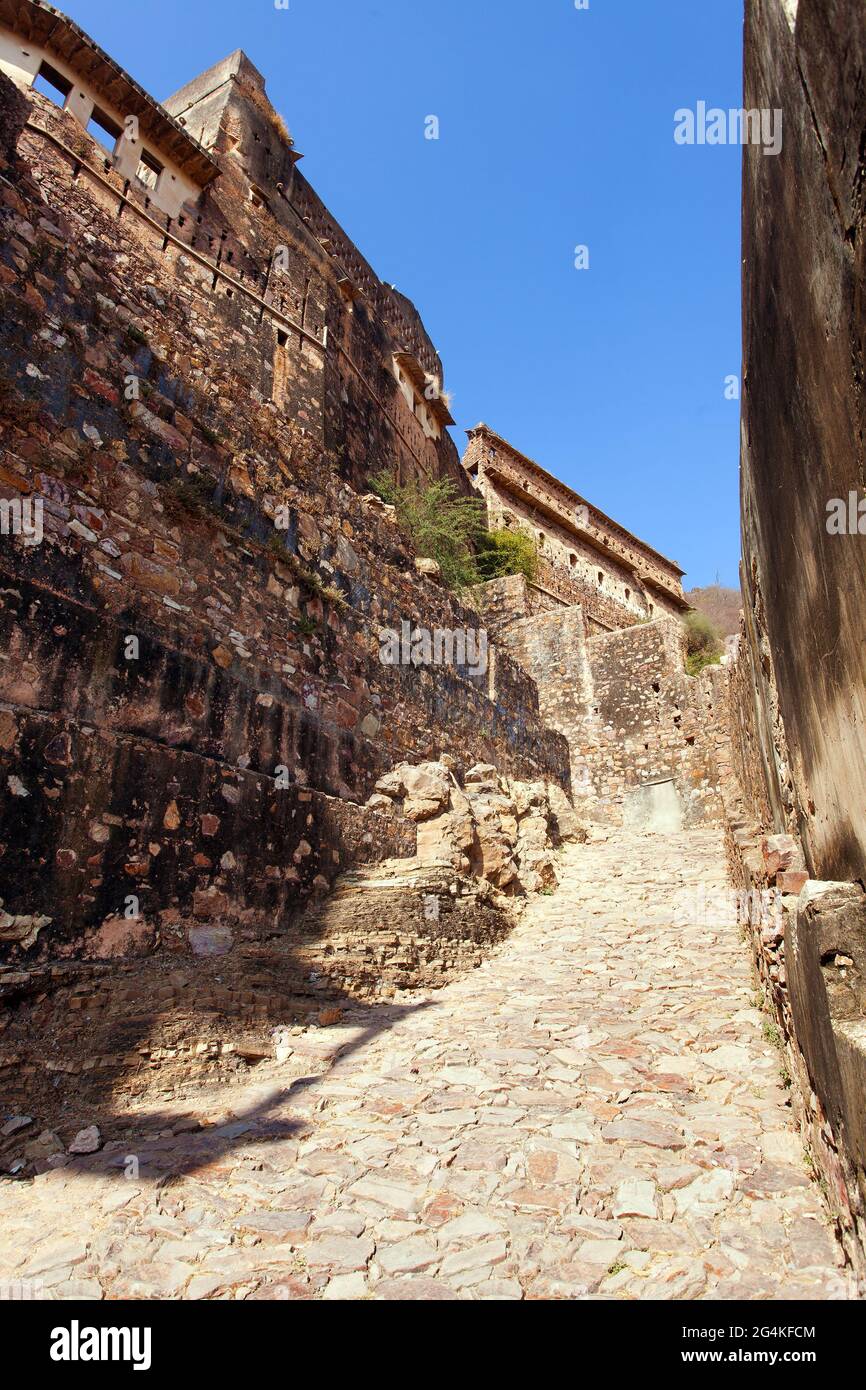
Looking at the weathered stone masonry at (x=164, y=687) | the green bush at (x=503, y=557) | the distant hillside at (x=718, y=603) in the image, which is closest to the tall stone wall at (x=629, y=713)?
the green bush at (x=503, y=557)

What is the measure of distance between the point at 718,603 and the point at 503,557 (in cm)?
2687

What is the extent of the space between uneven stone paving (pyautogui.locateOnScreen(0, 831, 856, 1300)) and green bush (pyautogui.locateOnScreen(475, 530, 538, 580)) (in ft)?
59.4

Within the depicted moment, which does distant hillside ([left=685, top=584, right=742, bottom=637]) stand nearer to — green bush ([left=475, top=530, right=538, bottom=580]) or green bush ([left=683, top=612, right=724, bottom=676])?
green bush ([left=683, top=612, right=724, bottom=676])

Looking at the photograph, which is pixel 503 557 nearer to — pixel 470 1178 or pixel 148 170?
pixel 148 170

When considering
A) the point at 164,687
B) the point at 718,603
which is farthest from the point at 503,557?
the point at 718,603

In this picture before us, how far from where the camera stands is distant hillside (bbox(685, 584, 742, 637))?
136 ft

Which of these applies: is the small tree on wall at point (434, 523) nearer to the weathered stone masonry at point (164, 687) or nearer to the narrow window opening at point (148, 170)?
the weathered stone masonry at point (164, 687)

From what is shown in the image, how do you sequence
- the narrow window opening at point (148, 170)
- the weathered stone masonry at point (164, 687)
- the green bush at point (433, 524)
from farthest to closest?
1. the green bush at point (433, 524)
2. the narrow window opening at point (148, 170)
3. the weathered stone masonry at point (164, 687)

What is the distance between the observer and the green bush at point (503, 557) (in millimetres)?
22484

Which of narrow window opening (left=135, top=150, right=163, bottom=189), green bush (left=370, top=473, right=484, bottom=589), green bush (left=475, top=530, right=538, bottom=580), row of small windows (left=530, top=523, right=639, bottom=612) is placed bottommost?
green bush (left=370, top=473, right=484, bottom=589)

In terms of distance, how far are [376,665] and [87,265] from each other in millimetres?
4562

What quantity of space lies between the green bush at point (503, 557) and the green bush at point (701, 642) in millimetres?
6279

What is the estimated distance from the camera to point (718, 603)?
45.2 metres

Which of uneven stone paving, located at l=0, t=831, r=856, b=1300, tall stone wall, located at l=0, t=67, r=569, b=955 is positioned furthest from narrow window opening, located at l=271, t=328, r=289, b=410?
uneven stone paving, located at l=0, t=831, r=856, b=1300
